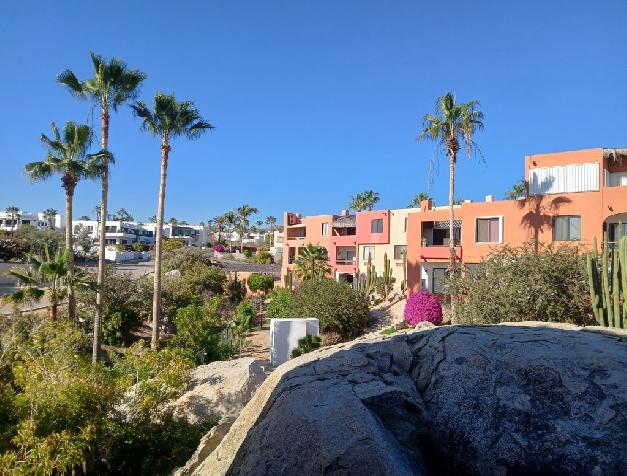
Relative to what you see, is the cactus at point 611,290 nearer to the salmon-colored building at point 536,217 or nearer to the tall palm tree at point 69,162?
the salmon-colored building at point 536,217

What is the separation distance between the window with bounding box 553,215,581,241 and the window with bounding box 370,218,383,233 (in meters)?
17.6

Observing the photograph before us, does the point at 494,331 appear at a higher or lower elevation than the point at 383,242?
lower

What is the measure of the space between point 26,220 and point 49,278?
11189 cm

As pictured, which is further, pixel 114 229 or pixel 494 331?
pixel 114 229

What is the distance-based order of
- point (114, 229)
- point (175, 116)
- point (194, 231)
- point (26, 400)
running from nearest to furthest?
point (26, 400) → point (175, 116) → point (114, 229) → point (194, 231)

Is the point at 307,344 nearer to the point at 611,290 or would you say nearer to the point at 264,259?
the point at 611,290

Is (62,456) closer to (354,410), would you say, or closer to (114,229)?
(354,410)

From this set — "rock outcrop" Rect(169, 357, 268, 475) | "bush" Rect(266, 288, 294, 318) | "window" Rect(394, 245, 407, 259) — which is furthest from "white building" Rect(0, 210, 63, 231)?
"rock outcrop" Rect(169, 357, 268, 475)

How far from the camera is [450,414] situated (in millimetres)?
5531

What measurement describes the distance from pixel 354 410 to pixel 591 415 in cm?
287

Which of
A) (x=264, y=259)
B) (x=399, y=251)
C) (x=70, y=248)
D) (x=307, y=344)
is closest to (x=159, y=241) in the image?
(x=70, y=248)

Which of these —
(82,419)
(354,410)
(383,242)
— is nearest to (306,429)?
(354,410)

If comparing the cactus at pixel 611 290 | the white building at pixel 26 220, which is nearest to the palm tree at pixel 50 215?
the white building at pixel 26 220

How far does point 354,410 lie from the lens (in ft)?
15.1
